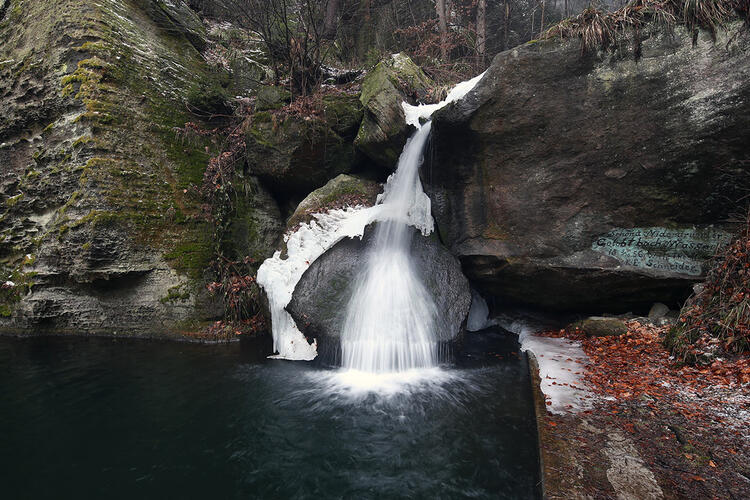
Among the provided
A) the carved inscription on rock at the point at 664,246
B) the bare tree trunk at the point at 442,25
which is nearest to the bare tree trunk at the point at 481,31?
the bare tree trunk at the point at 442,25

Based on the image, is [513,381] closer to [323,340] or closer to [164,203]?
[323,340]

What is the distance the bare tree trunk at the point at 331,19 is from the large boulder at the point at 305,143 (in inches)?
146

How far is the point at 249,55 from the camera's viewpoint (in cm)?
1062

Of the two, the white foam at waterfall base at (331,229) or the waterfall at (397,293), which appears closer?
the waterfall at (397,293)

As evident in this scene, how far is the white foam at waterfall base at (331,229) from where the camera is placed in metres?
6.45

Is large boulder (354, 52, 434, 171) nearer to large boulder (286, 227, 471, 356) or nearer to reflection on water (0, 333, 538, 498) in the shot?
large boulder (286, 227, 471, 356)

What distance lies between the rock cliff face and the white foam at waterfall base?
141cm

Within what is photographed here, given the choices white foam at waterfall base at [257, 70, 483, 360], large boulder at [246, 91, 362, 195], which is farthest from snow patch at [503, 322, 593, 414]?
large boulder at [246, 91, 362, 195]

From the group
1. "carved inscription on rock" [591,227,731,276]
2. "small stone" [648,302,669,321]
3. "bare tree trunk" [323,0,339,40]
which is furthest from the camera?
"bare tree trunk" [323,0,339,40]

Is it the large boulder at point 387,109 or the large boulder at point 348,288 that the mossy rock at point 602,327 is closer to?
the large boulder at point 348,288

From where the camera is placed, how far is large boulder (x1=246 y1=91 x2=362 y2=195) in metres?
7.91

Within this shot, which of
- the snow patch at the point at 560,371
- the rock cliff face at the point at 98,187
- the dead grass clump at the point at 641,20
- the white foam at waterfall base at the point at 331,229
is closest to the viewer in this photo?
the snow patch at the point at 560,371

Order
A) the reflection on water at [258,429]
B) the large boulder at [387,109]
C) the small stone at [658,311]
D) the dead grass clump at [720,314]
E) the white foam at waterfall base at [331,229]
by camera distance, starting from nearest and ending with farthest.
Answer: the reflection on water at [258,429] < the dead grass clump at [720,314] < the small stone at [658,311] < the white foam at waterfall base at [331,229] < the large boulder at [387,109]

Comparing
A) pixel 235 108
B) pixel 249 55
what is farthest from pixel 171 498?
pixel 249 55
